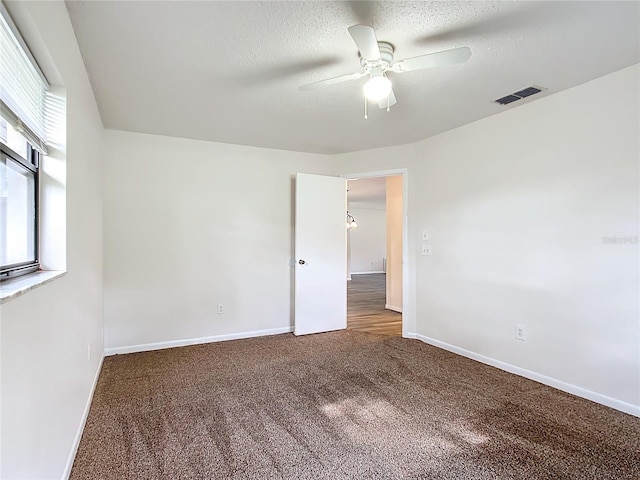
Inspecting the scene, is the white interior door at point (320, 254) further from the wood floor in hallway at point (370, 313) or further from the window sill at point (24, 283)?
the window sill at point (24, 283)

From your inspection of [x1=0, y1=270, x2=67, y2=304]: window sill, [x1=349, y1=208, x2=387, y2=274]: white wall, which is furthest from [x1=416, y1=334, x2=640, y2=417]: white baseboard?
[x1=349, y1=208, x2=387, y2=274]: white wall

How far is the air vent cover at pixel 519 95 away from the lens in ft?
8.70

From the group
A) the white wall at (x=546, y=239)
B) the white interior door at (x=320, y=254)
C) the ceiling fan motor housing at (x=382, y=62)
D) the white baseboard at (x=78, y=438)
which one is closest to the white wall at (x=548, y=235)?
the white wall at (x=546, y=239)

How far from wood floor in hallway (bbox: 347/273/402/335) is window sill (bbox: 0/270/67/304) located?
359cm

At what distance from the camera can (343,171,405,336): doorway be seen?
4.92 m

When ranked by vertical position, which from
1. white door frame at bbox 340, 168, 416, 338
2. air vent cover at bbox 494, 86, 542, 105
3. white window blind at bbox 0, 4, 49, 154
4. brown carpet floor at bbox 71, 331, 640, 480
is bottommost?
brown carpet floor at bbox 71, 331, 640, 480

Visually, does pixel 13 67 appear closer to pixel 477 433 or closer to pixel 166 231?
pixel 166 231

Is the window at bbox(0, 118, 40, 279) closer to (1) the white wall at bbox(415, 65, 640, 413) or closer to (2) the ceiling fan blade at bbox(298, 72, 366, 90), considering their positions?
(2) the ceiling fan blade at bbox(298, 72, 366, 90)

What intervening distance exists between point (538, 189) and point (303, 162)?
2.69 m

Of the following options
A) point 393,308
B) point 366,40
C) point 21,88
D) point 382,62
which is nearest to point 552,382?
point 382,62

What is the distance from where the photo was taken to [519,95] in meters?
2.76

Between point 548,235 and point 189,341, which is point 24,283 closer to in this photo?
point 189,341

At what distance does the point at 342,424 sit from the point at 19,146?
223 centimetres

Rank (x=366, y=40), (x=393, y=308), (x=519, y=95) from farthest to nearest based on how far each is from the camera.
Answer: (x=393, y=308), (x=519, y=95), (x=366, y=40)
